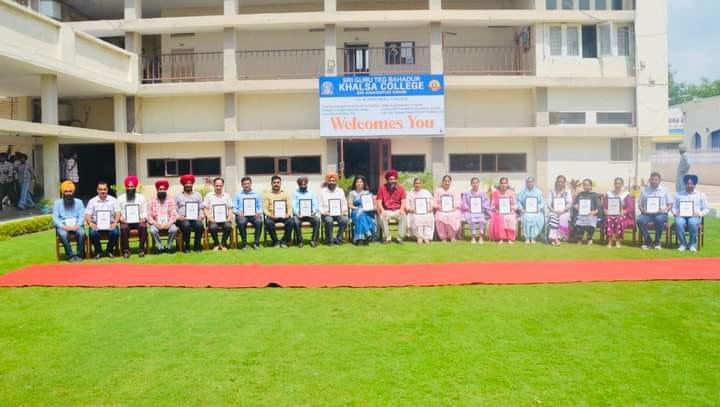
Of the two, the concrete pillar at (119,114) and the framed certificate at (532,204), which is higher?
the concrete pillar at (119,114)

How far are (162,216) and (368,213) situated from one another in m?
3.96

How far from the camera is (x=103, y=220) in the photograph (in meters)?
9.84

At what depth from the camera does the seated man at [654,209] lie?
10.3 metres

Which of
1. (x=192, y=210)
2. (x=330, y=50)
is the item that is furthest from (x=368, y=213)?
(x=330, y=50)

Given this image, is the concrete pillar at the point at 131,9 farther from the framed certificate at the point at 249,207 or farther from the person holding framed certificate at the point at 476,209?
the person holding framed certificate at the point at 476,209

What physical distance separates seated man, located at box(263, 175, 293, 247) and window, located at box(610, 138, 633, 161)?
14614 millimetres

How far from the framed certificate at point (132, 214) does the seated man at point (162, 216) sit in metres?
0.25

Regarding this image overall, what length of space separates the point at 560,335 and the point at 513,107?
1683 cm

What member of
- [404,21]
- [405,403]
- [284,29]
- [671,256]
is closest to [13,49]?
[284,29]

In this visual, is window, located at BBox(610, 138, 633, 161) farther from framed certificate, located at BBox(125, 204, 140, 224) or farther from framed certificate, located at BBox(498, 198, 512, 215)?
framed certificate, located at BBox(125, 204, 140, 224)

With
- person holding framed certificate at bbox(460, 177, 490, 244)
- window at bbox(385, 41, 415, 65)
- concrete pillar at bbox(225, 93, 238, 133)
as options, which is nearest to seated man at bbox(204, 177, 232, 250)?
person holding framed certificate at bbox(460, 177, 490, 244)

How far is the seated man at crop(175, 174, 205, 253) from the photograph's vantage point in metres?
10.3

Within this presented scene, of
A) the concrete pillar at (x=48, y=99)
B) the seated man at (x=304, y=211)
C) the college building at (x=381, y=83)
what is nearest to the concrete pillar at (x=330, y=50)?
the college building at (x=381, y=83)

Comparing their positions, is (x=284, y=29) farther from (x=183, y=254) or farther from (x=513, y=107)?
(x=183, y=254)
